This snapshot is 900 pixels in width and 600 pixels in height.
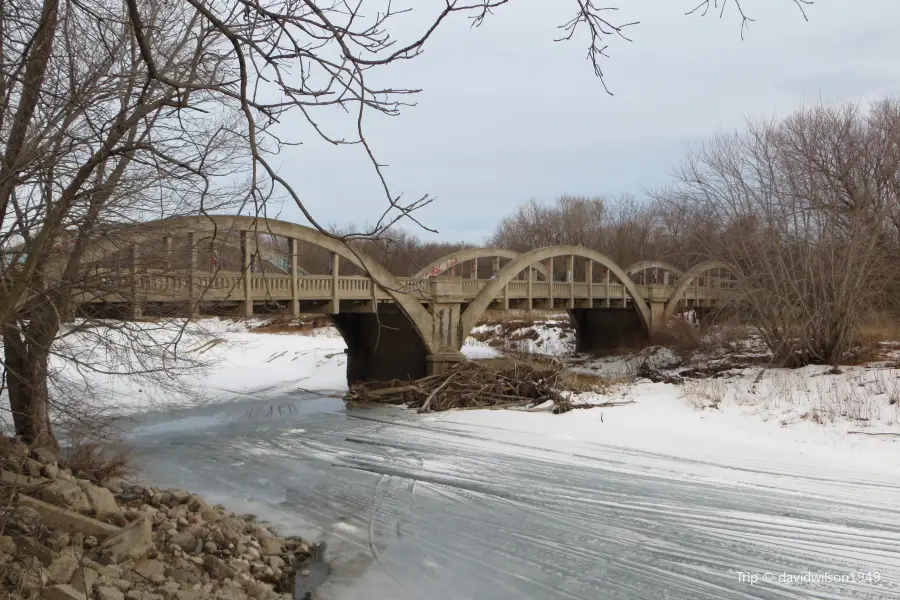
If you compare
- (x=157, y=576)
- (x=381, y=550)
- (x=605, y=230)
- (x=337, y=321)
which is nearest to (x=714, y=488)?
(x=381, y=550)

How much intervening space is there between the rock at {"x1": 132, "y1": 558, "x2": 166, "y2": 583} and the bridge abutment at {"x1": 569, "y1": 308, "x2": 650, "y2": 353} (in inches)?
1109

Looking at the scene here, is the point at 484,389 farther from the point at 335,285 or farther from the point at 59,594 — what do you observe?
the point at 59,594

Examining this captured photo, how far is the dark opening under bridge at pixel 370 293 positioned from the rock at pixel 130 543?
197 centimetres

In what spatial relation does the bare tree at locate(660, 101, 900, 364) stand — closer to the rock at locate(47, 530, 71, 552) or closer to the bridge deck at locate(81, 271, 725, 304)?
the bridge deck at locate(81, 271, 725, 304)

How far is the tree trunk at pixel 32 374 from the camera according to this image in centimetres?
682

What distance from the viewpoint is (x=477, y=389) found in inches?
671

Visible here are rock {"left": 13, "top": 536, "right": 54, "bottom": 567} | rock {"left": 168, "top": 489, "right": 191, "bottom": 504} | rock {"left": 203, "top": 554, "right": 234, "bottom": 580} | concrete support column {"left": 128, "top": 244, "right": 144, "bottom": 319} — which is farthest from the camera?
concrete support column {"left": 128, "top": 244, "right": 144, "bottom": 319}

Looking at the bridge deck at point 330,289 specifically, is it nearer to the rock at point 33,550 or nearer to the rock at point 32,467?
the rock at point 32,467

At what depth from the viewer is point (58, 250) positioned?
6.55 metres

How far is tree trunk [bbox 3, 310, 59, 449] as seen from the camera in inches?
269

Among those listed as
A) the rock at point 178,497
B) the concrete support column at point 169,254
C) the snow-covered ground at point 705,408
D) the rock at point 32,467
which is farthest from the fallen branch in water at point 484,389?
the rock at point 32,467

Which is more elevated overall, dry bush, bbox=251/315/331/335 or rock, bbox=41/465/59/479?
dry bush, bbox=251/315/331/335

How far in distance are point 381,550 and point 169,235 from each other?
479 cm

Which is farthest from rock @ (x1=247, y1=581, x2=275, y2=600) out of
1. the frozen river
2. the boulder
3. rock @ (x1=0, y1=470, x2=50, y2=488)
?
the boulder
